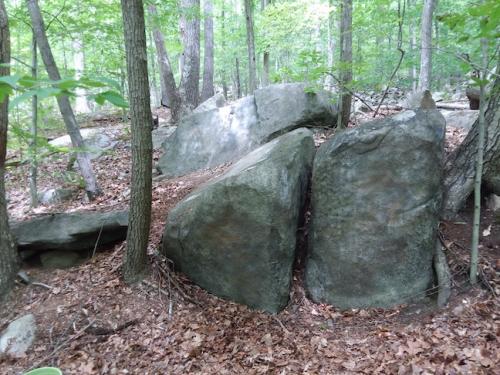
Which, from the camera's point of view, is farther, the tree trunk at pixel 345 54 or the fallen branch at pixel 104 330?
the tree trunk at pixel 345 54

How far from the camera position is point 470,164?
4574mm

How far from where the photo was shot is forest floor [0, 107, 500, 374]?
3416 millimetres

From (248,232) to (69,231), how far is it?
2.43m

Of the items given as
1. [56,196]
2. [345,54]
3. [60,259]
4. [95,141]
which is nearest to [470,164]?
[345,54]

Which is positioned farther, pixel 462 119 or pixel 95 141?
pixel 95 141

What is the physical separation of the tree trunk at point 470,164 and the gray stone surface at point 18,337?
5.08 metres

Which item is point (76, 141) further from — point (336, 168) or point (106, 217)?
point (336, 168)

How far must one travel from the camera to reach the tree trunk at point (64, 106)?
593 centimetres

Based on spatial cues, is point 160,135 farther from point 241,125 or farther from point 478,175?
point 478,175

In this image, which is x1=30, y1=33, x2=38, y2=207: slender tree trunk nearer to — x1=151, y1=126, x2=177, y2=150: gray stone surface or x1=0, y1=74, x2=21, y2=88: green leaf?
x1=151, y1=126, x2=177, y2=150: gray stone surface

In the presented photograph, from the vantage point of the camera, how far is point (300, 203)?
480 cm

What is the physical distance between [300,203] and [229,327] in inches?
70.7

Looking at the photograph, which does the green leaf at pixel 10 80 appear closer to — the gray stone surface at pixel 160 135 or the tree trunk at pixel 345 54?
the tree trunk at pixel 345 54

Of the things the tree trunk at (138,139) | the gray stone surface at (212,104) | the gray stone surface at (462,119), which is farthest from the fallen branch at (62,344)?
the gray stone surface at (462,119)
